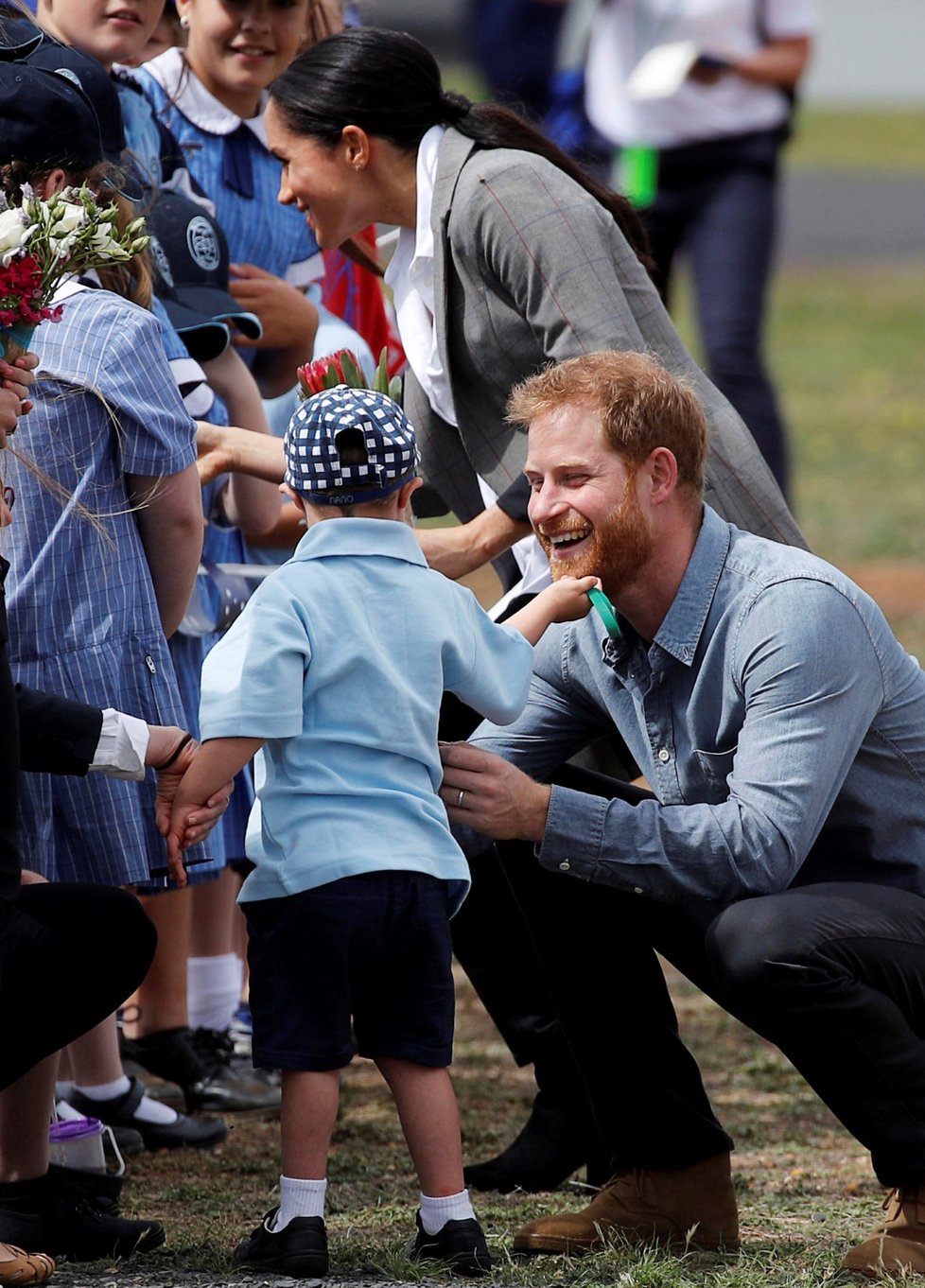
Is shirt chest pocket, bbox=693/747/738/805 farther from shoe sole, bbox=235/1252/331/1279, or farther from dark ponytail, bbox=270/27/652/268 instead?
dark ponytail, bbox=270/27/652/268

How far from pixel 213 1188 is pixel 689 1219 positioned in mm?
941

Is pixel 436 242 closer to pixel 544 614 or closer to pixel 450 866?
pixel 544 614

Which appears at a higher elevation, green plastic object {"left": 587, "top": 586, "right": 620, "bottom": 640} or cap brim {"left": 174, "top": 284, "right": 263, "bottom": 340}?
cap brim {"left": 174, "top": 284, "right": 263, "bottom": 340}

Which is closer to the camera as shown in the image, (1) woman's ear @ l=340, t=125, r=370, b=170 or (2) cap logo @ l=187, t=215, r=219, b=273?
(1) woman's ear @ l=340, t=125, r=370, b=170

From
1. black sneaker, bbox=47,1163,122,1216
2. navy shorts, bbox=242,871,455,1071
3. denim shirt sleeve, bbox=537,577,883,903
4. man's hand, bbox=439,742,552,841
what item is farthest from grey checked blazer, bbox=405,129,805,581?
black sneaker, bbox=47,1163,122,1216

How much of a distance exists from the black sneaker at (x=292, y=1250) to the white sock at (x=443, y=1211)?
16 centimetres

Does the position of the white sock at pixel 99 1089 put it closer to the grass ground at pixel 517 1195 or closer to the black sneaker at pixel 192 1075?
the grass ground at pixel 517 1195

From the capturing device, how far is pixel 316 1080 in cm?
302

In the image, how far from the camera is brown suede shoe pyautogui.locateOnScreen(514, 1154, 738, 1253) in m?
3.31

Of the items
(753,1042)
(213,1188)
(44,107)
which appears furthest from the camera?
(753,1042)

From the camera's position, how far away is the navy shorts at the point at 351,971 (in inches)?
118

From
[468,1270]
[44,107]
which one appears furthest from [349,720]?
[44,107]

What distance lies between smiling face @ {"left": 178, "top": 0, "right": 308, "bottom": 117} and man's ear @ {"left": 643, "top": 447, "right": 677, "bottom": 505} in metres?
1.71

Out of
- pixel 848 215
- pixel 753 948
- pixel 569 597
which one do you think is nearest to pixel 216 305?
pixel 569 597
